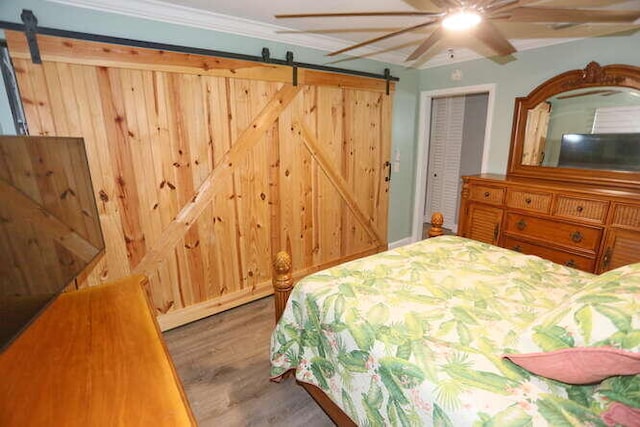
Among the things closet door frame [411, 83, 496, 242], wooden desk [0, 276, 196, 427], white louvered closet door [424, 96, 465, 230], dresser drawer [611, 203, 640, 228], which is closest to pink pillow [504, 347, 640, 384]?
wooden desk [0, 276, 196, 427]

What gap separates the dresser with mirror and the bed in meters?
0.88

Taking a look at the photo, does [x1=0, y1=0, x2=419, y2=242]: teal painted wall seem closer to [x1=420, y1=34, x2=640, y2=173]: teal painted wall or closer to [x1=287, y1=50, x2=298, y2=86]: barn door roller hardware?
[x1=287, y1=50, x2=298, y2=86]: barn door roller hardware

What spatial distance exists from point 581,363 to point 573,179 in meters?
2.44

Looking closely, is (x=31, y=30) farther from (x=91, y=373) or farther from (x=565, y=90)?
(x=565, y=90)

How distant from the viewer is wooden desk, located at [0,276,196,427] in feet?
2.45

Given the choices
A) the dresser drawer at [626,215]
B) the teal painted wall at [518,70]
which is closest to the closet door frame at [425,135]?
the teal painted wall at [518,70]

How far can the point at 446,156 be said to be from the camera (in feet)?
15.7

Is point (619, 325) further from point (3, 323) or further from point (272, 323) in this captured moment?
point (272, 323)

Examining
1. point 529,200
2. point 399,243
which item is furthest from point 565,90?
point 399,243

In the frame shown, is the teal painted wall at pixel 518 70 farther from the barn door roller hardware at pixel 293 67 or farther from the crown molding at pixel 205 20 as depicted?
the barn door roller hardware at pixel 293 67

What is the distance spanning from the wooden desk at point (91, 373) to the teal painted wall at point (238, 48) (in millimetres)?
1384

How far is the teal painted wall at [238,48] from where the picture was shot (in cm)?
170

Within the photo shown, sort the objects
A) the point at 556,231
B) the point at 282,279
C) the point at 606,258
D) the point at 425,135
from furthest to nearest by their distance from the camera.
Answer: the point at 425,135 → the point at 556,231 → the point at 606,258 → the point at 282,279

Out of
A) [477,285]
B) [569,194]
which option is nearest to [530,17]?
[477,285]
